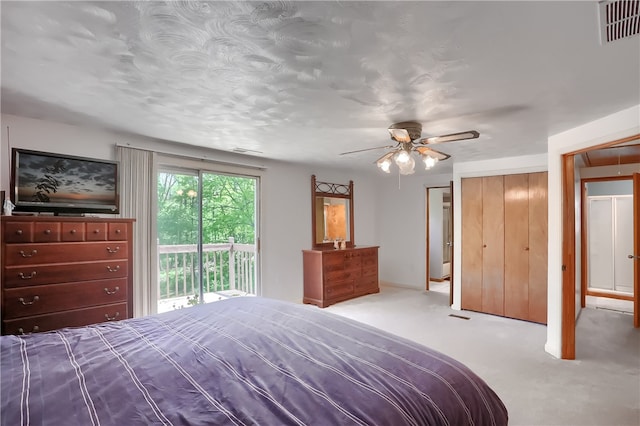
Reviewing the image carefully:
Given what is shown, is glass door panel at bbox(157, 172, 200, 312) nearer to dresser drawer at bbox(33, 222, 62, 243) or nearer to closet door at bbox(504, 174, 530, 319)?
dresser drawer at bbox(33, 222, 62, 243)

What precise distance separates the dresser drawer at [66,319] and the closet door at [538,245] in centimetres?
496

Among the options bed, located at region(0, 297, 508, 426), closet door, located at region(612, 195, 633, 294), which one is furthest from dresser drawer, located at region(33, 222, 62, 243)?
closet door, located at region(612, 195, 633, 294)

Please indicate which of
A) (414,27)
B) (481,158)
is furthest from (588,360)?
(414,27)

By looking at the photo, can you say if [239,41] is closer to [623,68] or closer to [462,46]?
[462,46]

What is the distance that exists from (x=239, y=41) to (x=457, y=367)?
192 cm

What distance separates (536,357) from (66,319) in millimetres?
4348

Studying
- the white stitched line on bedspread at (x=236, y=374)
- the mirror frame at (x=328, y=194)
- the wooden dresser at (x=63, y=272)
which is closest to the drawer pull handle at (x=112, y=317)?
the wooden dresser at (x=63, y=272)

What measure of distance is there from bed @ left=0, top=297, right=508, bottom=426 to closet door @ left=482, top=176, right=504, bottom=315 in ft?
12.4

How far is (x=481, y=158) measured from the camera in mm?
4766

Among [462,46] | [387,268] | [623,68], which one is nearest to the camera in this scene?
[462,46]

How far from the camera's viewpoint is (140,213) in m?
3.52

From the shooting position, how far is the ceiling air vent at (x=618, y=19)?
1.35 meters

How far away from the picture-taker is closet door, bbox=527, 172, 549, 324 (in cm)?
434

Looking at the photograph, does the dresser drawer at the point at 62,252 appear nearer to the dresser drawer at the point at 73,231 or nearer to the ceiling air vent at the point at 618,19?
the dresser drawer at the point at 73,231
